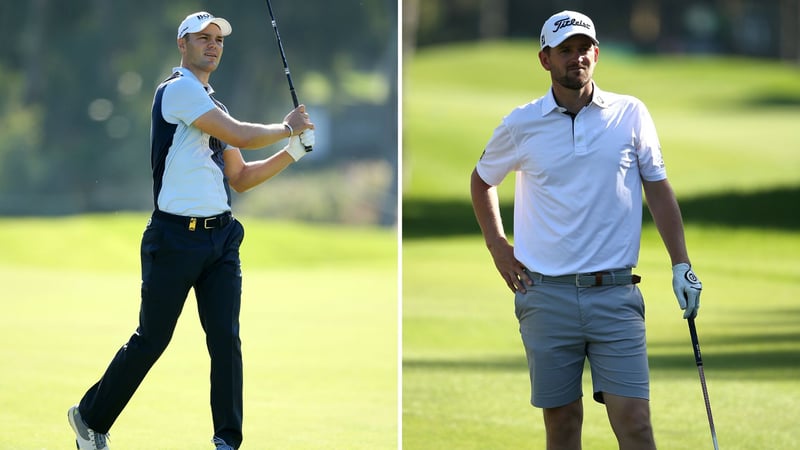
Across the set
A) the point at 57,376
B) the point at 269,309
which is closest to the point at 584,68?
the point at 57,376

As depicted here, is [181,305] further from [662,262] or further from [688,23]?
[688,23]

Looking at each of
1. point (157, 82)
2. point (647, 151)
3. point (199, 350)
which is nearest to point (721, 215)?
point (199, 350)

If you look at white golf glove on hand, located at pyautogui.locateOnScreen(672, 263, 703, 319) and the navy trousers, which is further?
the navy trousers

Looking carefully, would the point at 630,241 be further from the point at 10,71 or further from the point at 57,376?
the point at 10,71

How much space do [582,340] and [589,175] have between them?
57 centimetres

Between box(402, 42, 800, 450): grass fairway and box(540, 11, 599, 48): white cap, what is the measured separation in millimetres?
2502

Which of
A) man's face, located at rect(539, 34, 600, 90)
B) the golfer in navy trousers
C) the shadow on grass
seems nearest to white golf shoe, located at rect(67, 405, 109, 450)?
the golfer in navy trousers

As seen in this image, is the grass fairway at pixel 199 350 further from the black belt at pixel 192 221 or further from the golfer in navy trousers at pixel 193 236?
the black belt at pixel 192 221

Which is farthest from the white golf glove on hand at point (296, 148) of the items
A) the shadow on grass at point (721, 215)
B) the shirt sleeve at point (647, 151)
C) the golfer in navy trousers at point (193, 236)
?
the shadow on grass at point (721, 215)

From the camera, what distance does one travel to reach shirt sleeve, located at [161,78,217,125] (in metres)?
5.54

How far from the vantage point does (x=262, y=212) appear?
32531 millimetres

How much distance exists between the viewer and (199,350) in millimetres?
10852

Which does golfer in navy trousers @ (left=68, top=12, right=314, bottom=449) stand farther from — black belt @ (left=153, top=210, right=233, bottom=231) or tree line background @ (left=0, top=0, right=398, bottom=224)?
tree line background @ (left=0, top=0, right=398, bottom=224)

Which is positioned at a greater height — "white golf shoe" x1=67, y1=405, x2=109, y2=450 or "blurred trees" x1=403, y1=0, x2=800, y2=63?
"blurred trees" x1=403, y1=0, x2=800, y2=63
